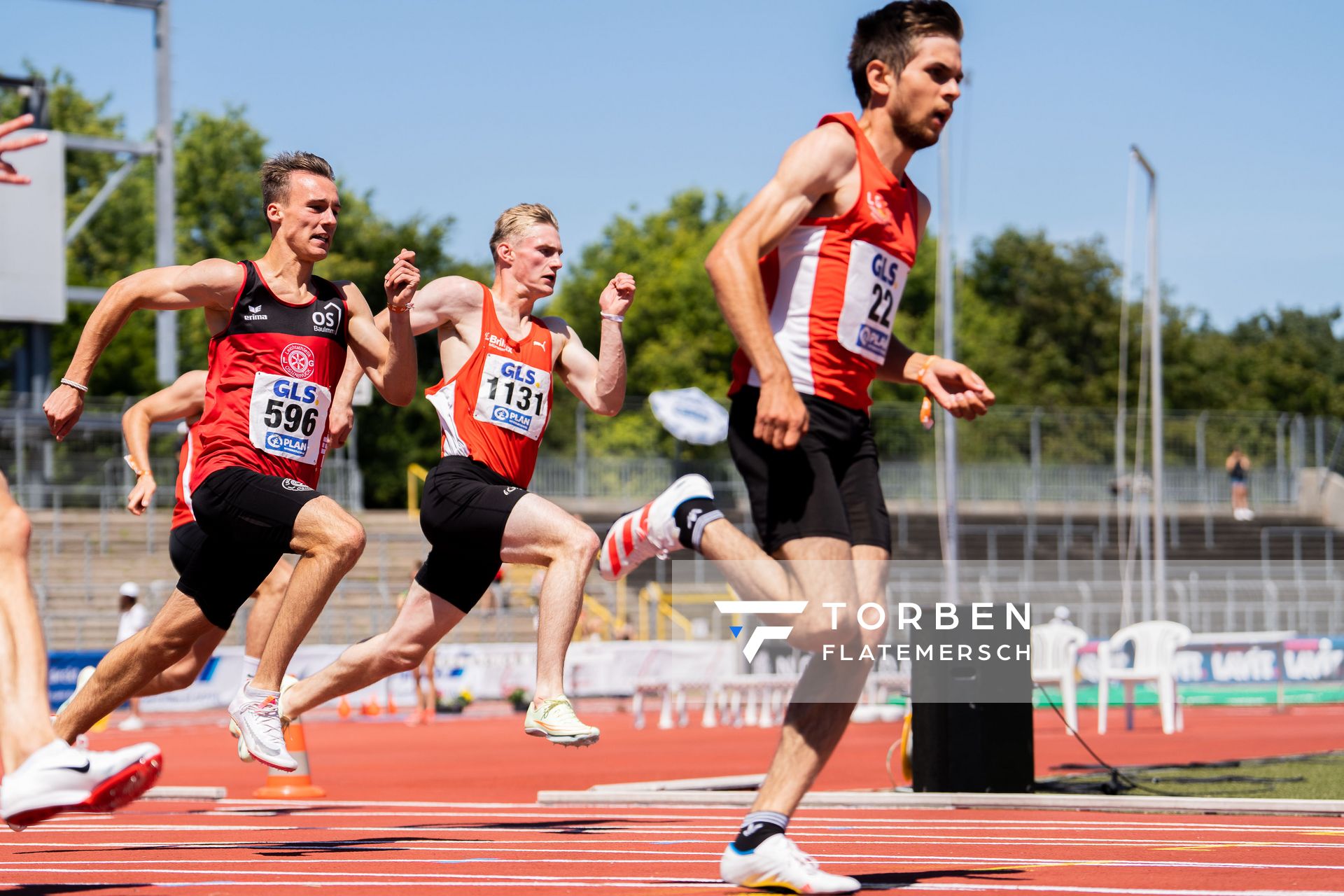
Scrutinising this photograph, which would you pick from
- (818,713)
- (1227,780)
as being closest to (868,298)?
(818,713)

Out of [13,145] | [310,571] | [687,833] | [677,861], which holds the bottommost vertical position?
[687,833]

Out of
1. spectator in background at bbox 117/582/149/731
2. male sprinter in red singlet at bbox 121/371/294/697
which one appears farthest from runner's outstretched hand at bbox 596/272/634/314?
spectator in background at bbox 117/582/149/731

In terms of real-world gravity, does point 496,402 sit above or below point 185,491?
above

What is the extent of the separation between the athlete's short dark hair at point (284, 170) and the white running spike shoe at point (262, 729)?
2.21 m

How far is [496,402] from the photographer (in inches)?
310

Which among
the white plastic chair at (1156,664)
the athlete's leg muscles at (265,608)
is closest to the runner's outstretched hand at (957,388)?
the athlete's leg muscles at (265,608)

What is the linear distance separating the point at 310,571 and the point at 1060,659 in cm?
1682

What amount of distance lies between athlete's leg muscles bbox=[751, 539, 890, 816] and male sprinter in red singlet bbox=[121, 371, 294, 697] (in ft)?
9.94

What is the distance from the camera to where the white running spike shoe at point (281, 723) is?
24.6 ft

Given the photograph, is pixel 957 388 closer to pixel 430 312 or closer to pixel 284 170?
pixel 430 312

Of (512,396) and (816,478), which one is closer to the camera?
(816,478)

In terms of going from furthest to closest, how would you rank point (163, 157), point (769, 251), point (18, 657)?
1. point (163, 157)
2. point (769, 251)
3. point (18, 657)

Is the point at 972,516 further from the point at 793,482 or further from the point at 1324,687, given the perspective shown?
the point at 793,482

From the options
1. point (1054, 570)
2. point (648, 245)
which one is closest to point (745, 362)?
point (1054, 570)
